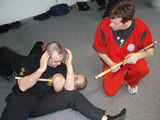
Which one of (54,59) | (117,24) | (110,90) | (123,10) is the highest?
(123,10)

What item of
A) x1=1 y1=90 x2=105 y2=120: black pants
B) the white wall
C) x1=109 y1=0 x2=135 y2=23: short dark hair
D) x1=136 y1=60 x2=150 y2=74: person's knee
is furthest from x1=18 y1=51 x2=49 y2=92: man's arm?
the white wall

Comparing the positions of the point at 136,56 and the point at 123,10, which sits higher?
the point at 123,10

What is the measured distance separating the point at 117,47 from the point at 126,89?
644 millimetres

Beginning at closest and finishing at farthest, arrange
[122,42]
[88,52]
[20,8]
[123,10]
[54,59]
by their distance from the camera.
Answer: [123,10]
[54,59]
[122,42]
[88,52]
[20,8]

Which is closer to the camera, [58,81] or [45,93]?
[58,81]

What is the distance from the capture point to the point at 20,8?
114 inches

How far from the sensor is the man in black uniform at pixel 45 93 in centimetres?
111

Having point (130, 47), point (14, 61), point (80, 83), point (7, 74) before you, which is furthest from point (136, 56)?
point (7, 74)

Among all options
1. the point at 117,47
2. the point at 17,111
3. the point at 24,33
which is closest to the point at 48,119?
the point at 17,111

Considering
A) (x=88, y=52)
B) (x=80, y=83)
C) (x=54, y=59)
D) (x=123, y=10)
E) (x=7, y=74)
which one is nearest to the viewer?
(x=123, y=10)

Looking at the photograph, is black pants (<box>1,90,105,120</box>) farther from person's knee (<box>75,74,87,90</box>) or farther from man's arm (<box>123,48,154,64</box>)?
man's arm (<box>123,48,154,64</box>)

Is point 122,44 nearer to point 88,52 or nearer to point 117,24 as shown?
point 117,24

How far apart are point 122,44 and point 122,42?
0.02 metres

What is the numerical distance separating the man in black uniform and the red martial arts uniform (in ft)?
1.28
